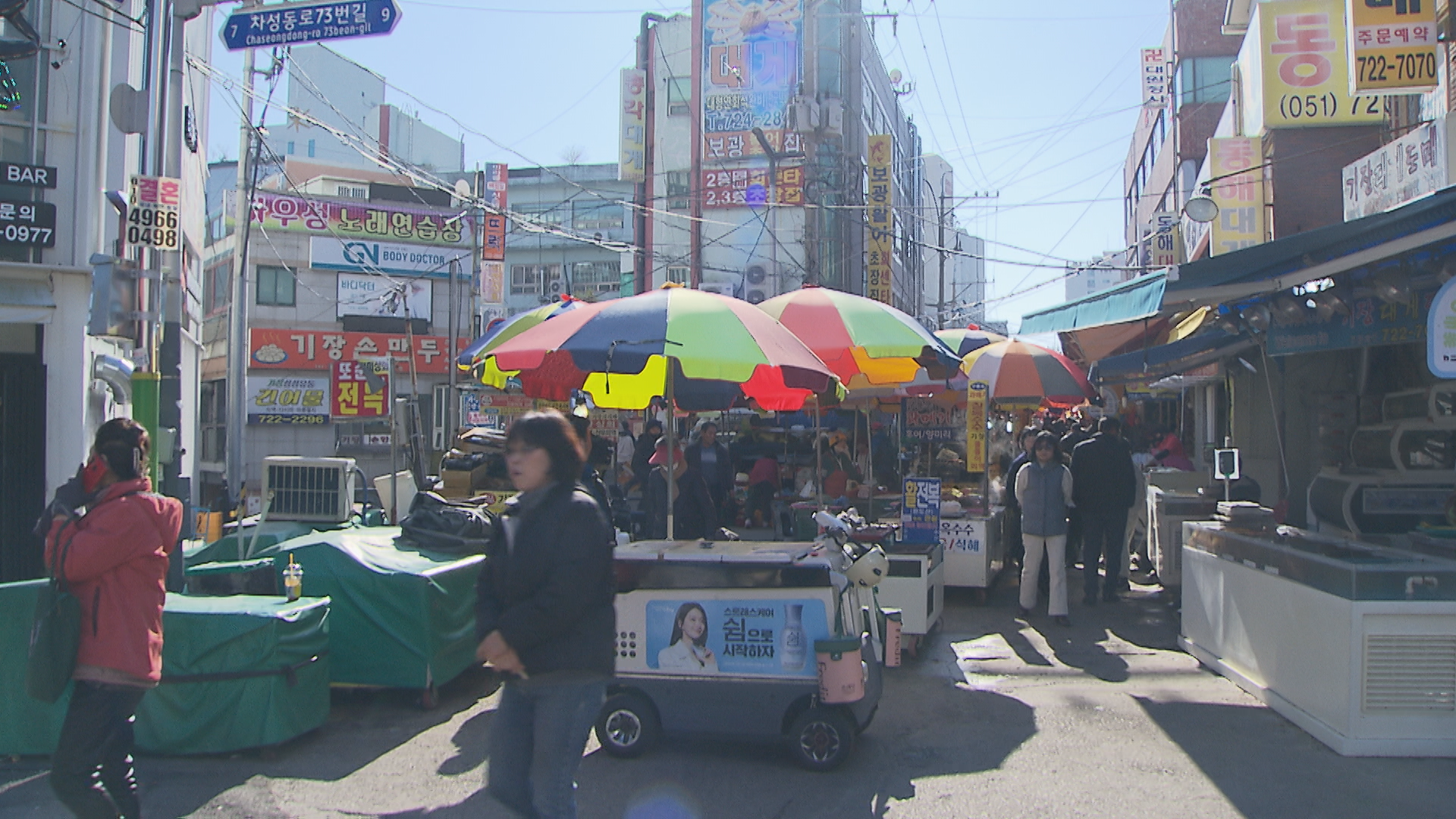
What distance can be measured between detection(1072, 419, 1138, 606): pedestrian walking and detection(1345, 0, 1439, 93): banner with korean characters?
4733mm

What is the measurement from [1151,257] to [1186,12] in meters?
7.34

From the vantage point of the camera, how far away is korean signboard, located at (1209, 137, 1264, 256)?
17969 mm

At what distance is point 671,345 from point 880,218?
27364mm

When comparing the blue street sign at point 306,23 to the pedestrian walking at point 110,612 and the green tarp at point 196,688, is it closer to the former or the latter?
the green tarp at point 196,688

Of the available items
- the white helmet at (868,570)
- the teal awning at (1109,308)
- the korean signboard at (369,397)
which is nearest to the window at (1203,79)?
the teal awning at (1109,308)

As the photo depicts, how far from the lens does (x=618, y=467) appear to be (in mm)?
15805

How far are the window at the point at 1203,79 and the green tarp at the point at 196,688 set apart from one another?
97.3 feet

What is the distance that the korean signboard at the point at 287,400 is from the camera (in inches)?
1140

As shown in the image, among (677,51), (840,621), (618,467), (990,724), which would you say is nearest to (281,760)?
(840,621)

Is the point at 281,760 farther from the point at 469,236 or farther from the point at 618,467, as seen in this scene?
the point at 469,236

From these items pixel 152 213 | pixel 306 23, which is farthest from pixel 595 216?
pixel 152 213

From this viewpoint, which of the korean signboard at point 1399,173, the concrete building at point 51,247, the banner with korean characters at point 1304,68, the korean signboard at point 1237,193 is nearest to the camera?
the concrete building at point 51,247

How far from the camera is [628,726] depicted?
17.9 feet

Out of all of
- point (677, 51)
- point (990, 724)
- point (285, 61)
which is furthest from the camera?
point (677, 51)
